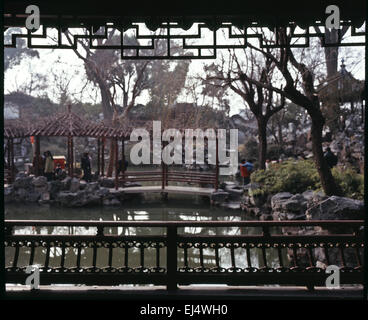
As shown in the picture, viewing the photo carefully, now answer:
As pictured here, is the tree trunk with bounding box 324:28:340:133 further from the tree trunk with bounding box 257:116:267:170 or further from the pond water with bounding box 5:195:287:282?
the pond water with bounding box 5:195:287:282

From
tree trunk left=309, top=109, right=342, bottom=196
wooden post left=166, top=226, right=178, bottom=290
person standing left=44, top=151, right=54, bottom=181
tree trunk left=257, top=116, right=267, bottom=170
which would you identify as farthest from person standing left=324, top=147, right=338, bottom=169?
wooden post left=166, top=226, right=178, bottom=290

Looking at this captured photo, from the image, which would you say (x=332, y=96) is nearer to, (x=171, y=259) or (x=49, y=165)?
(x=49, y=165)

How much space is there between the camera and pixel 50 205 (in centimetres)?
1309

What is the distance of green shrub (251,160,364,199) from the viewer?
370 inches

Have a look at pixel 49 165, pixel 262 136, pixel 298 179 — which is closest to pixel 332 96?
pixel 262 136

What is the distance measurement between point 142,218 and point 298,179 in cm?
398

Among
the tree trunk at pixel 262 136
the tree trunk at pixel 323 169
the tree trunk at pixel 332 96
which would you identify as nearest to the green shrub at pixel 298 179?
the tree trunk at pixel 323 169

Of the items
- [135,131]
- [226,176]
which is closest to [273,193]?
[135,131]

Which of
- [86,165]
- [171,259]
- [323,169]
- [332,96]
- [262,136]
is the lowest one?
[171,259]

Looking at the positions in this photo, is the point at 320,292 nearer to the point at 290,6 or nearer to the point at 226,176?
the point at 290,6

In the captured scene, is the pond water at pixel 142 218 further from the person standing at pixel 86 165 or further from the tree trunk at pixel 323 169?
the person standing at pixel 86 165

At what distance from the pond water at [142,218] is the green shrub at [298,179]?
3.37 ft

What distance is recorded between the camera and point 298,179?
10.9 meters
